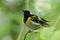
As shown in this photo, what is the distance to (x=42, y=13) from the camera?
1.22 meters

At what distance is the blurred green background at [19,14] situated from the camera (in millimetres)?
1209

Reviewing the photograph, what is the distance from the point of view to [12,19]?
1.25 meters

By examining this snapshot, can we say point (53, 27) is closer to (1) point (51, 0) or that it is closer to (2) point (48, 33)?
(2) point (48, 33)

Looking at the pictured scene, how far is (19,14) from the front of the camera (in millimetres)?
1240

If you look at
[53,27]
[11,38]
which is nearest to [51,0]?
[53,27]

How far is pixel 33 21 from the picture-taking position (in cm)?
115

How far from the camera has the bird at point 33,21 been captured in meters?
1.13

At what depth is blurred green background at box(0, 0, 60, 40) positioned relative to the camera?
121cm

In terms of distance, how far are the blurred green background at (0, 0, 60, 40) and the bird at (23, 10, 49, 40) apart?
0.13 ft

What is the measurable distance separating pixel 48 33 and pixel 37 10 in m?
0.17

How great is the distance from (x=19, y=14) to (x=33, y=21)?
13cm

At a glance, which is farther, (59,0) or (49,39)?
(59,0)

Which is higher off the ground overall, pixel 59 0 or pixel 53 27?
pixel 59 0

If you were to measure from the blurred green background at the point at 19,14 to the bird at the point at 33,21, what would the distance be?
0.04 m
